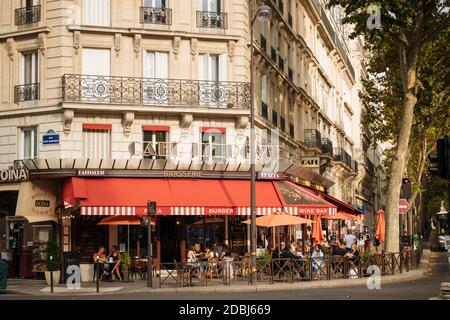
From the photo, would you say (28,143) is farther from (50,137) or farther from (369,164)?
(369,164)

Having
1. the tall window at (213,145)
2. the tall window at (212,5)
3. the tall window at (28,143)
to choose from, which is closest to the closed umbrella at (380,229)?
the tall window at (213,145)

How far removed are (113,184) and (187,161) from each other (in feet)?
10.1

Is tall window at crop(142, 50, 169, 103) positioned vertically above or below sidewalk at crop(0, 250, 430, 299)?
above

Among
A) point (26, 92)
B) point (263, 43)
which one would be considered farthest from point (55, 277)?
point (263, 43)

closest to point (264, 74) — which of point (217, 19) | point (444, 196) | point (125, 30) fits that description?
point (217, 19)

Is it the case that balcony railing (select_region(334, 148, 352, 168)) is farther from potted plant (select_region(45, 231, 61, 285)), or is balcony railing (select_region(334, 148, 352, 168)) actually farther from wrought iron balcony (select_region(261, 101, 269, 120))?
potted plant (select_region(45, 231, 61, 285))

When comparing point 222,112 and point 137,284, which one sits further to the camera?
point 222,112

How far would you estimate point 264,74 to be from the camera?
36.1 m

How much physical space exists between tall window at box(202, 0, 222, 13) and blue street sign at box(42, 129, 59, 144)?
7.70m

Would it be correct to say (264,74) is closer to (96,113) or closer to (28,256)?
(96,113)

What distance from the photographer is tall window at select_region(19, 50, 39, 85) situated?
104 feet

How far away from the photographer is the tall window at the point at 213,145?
3244cm

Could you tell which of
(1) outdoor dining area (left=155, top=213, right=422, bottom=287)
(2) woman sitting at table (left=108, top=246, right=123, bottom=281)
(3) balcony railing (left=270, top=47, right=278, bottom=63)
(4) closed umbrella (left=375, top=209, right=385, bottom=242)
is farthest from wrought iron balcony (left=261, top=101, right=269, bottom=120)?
(2) woman sitting at table (left=108, top=246, right=123, bottom=281)

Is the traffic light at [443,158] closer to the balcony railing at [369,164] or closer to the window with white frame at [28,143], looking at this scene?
the window with white frame at [28,143]
